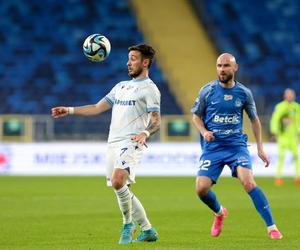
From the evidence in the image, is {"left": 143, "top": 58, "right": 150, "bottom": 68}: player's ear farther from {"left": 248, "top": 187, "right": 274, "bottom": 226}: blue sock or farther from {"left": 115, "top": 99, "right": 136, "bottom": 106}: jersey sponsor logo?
{"left": 248, "top": 187, "right": 274, "bottom": 226}: blue sock

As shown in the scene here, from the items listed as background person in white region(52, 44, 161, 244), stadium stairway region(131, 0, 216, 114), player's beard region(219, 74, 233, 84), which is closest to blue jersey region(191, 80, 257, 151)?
player's beard region(219, 74, 233, 84)

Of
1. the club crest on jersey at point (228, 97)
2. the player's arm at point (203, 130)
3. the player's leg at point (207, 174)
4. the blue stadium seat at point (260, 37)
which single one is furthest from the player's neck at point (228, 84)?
the blue stadium seat at point (260, 37)

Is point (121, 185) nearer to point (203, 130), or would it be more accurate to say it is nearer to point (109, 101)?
point (109, 101)

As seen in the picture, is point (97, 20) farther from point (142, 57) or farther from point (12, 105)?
point (142, 57)

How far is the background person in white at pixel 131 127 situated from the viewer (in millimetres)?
10000

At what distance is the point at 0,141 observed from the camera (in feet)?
88.8

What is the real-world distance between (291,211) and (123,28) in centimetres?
2185

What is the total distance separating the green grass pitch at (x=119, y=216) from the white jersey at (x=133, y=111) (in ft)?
4.03

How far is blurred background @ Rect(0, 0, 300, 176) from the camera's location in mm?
32844

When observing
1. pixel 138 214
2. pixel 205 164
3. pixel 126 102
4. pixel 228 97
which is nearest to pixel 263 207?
pixel 205 164

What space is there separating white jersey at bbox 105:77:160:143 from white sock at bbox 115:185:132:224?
550 mm

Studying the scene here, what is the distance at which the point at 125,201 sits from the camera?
10.0 m

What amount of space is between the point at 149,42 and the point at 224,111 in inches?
969

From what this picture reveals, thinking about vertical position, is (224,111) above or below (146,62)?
below
